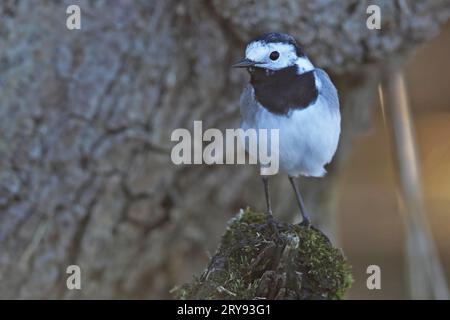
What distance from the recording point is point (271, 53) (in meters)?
1.18

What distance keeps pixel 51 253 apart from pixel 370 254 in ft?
5.27

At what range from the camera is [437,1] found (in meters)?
1.97

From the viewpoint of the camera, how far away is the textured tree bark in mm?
2010

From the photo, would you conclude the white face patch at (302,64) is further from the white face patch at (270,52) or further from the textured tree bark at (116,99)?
the textured tree bark at (116,99)

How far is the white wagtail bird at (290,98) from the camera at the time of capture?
3.88ft

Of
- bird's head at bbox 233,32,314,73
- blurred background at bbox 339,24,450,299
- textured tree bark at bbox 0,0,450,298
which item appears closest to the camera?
bird's head at bbox 233,32,314,73

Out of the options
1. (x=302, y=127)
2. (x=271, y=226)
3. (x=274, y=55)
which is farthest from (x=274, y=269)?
(x=274, y=55)

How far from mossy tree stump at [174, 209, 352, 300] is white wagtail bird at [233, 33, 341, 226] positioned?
61 millimetres

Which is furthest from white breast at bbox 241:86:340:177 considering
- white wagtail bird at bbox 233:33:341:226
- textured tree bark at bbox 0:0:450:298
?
textured tree bark at bbox 0:0:450:298

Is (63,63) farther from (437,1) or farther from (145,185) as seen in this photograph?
(437,1)

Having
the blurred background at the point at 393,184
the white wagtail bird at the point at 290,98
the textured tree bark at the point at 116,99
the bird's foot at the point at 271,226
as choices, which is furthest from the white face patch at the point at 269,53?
the blurred background at the point at 393,184

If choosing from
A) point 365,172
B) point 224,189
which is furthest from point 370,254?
point 224,189

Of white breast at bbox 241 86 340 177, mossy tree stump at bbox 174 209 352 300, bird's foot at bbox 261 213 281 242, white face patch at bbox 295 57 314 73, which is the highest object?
white face patch at bbox 295 57 314 73

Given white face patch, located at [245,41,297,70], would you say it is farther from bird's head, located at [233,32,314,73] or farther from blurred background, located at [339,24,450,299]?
blurred background, located at [339,24,450,299]
